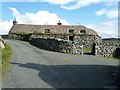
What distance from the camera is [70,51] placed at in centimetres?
2773

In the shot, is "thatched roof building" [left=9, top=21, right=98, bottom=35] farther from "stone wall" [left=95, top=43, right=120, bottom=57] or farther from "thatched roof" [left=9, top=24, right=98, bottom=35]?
"stone wall" [left=95, top=43, right=120, bottom=57]

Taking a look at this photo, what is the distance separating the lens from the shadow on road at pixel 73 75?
13.0 meters

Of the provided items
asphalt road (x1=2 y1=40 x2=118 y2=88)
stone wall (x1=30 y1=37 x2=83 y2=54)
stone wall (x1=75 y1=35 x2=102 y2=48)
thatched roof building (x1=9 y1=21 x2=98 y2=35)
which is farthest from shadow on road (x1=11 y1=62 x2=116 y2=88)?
thatched roof building (x1=9 y1=21 x2=98 y2=35)

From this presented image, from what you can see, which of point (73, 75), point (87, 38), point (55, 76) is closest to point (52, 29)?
point (87, 38)

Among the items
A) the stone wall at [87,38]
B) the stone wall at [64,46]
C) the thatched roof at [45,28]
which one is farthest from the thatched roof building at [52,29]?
the stone wall at [64,46]

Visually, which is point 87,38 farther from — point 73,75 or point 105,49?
point 73,75

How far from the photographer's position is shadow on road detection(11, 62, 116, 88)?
42.8ft

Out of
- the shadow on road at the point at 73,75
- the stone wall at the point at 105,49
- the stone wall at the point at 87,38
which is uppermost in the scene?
the stone wall at the point at 87,38

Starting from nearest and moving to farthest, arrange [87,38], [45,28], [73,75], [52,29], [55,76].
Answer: [55,76], [73,75], [87,38], [52,29], [45,28]

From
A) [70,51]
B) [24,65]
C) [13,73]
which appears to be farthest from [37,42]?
[13,73]

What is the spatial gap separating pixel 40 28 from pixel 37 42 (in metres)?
20.5

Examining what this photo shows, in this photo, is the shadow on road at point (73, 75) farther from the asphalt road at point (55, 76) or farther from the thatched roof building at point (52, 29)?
the thatched roof building at point (52, 29)

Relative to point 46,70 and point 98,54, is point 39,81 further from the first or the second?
point 98,54

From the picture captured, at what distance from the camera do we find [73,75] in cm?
1498
